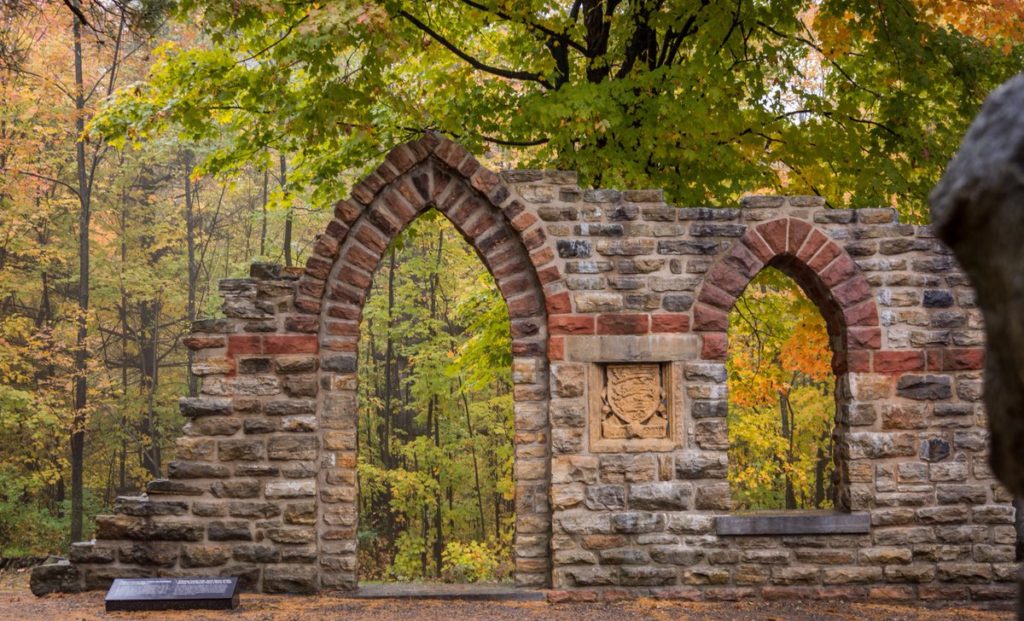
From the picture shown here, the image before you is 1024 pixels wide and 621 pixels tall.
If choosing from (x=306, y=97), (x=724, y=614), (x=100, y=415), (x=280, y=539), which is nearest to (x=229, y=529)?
(x=280, y=539)

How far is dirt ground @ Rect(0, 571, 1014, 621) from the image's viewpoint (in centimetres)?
601

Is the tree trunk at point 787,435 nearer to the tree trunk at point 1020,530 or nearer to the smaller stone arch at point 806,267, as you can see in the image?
the tree trunk at point 1020,530

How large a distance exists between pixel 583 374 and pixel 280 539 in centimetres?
236

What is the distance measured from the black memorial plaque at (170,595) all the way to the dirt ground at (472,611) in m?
0.08

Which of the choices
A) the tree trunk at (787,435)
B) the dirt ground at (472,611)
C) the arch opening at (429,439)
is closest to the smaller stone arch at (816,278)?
the dirt ground at (472,611)

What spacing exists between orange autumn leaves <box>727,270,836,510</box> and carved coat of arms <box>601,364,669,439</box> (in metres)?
3.92

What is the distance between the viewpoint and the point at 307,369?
6.74 metres

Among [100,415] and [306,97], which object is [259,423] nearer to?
[306,97]

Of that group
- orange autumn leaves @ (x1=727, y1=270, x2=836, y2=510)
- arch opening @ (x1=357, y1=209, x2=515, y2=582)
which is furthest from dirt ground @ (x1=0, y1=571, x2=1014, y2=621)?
arch opening @ (x1=357, y1=209, x2=515, y2=582)

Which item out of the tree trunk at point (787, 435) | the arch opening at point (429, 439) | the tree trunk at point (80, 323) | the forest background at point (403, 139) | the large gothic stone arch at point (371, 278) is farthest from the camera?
the tree trunk at point (787, 435)

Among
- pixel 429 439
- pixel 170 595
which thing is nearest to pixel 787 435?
pixel 429 439

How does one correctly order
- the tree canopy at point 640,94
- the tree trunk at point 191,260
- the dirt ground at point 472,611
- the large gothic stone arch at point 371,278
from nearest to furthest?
the dirt ground at point 472,611 < the large gothic stone arch at point 371,278 < the tree canopy at point 640,94 < the tree trunk at point 191,260

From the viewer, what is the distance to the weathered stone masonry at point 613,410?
6656mm

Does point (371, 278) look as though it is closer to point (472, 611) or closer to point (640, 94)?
point (472, 611)
